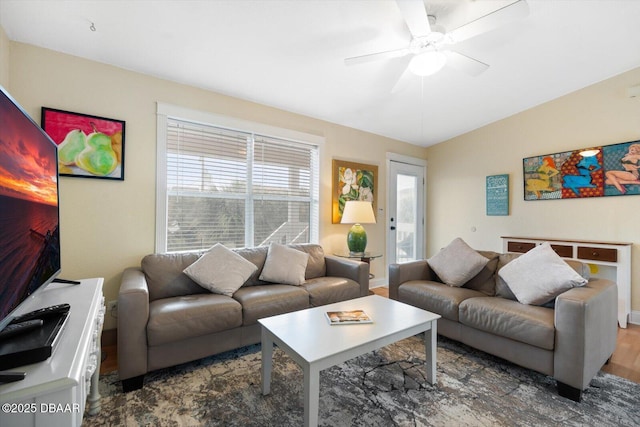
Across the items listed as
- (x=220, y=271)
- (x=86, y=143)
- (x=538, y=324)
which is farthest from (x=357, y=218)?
(x=86, y=143)

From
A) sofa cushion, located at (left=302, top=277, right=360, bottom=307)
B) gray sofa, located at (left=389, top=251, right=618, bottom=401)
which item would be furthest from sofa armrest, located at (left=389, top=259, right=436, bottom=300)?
sofa cushion, located at (left=302, top=277, right=360, bottom=307)

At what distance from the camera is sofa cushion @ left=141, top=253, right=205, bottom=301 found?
233cm

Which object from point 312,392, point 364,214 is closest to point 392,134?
point 364,214

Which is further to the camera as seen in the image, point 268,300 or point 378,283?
point 378,283

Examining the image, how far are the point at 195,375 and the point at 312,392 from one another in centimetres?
107

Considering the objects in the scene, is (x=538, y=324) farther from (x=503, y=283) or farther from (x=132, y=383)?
(x=132, y=383)

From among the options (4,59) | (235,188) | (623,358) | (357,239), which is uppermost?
(4,59)

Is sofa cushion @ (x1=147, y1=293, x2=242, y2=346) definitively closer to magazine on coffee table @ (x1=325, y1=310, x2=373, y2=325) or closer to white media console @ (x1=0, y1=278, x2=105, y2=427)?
magazine on coffee table @ (x1=325, y1=310, x2=373, y2=325)

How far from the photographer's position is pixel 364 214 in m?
3.48

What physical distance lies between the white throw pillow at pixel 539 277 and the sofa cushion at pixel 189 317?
7.04 feet

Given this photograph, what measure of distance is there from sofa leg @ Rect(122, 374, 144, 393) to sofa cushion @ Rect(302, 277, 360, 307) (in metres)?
1.31

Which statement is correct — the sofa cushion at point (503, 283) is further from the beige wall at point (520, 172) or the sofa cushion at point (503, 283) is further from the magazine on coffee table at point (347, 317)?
the beige wall at point (520, 172)

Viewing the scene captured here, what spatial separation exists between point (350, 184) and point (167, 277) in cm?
252

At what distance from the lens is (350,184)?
157 inches
